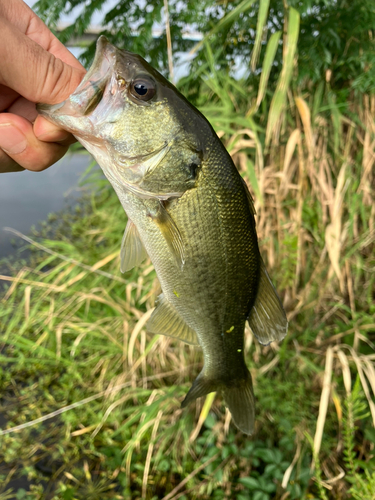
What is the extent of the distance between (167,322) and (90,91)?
2.46 feet

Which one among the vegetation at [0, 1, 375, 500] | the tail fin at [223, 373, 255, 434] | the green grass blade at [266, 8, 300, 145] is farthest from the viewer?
the vegetation at [0, 1, 375, 500]

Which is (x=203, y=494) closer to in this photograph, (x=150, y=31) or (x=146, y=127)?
(x=146, y=127)

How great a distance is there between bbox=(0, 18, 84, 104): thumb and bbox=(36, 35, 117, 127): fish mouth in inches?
2.5

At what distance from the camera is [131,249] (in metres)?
1.07

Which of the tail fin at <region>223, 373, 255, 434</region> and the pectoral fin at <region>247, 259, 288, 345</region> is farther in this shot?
the tail fin at <region>223, 373, 255, 434</region>

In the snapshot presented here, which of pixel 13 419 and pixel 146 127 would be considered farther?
pixel 13 419

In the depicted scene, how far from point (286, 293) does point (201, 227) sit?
49.6 inches

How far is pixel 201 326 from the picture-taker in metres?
1.10

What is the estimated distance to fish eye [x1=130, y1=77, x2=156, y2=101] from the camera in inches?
34.6

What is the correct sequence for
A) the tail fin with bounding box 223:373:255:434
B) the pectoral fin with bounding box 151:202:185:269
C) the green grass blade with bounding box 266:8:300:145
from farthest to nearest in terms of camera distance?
1. the green grass blade with bounding box 266:8:300:145
2. the tail fin with bounding box 223:373:255:434
3. the pectoral fin with bounding box 151:202:185:269

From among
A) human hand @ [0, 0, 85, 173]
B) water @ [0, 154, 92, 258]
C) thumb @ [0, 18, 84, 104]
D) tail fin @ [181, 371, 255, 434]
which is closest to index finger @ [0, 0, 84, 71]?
human hand @ [0, 0, 85, 173]

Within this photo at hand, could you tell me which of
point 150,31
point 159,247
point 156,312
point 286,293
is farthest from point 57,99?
point 286,293

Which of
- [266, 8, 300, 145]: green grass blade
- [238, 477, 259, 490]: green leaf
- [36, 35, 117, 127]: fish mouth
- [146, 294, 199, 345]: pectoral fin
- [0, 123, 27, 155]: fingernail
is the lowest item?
[238, 477, 259, 490]: green leaf

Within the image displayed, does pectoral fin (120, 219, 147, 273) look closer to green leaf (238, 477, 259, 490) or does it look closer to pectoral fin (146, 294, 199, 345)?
pectoral fin (146, 294, 199, 345)
